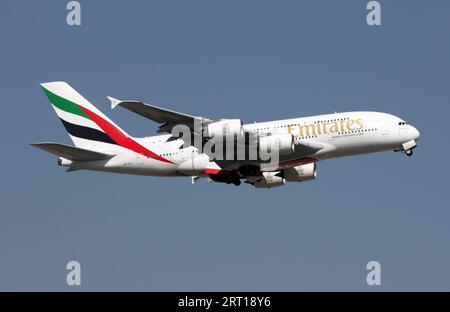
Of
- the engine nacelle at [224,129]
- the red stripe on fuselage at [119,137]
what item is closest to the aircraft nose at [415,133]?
the engine nacelle at [224,129]

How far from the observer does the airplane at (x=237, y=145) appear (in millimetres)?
53062

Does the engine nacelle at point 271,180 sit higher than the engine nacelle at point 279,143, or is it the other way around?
the engine nacelle at point 279,143

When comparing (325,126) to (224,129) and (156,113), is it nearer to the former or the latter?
(224,129)

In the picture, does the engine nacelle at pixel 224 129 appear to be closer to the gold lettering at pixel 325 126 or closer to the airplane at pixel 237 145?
the airplane at pixel 237 145

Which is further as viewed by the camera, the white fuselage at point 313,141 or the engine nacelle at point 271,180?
the engine nacelle at point 271,180

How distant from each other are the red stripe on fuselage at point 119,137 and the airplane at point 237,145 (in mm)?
62

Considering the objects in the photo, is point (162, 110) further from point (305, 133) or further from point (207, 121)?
point (305, 133)

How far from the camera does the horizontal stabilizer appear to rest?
5359 centimetres

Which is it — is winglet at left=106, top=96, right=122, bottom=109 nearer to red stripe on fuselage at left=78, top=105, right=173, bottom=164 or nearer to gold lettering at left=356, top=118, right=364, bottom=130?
red stripe on fuselage at left=78, top=105, right=173, bottom=164

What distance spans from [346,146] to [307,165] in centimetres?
508

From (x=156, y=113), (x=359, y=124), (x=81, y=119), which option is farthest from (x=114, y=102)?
(x=359, y=124)

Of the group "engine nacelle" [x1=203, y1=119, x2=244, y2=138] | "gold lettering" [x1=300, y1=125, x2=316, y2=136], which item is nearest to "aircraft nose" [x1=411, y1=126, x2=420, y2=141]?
"gold lettering" [x1=300, y1=125, x2=316, y2=136]

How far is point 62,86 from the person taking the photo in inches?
2435

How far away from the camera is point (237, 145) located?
53531mm
